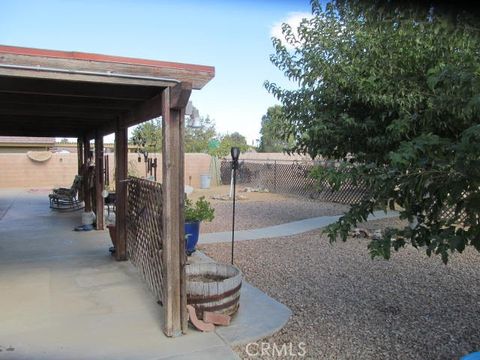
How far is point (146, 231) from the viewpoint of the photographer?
5.19 meters

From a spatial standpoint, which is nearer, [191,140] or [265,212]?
[265,212]

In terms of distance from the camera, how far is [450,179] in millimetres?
2305

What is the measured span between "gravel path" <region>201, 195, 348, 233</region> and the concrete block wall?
315 inches

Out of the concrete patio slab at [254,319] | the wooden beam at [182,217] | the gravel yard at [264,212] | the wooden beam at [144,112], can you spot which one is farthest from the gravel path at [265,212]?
the wooden beam at [182,217]

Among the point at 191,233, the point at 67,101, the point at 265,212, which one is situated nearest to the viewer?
the point at 67,101

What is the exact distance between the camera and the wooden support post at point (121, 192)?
659cm

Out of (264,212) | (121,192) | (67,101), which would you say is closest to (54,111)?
(67,101)

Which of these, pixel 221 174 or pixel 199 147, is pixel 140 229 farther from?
pixel 199 147

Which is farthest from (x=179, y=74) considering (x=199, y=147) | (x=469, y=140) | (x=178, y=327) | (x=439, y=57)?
(x=199, y=147)

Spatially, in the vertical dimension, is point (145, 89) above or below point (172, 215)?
above

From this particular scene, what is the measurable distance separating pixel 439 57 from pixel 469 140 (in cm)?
374

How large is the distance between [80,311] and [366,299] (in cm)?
296

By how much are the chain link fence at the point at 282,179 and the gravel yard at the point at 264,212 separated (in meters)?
0.53

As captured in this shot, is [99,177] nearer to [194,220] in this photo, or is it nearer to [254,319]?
[194,220]
